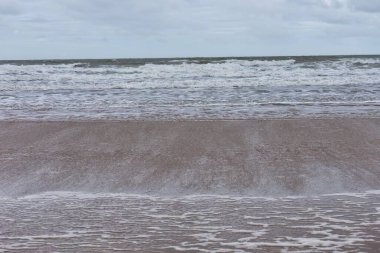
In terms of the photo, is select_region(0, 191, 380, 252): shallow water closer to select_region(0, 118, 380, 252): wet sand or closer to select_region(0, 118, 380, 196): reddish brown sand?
select_region(0, 118, 380, 252): wet sand

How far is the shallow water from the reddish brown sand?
1.52ft

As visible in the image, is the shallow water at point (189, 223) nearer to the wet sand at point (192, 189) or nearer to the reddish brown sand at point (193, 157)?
the wet sand at point (192, 189)

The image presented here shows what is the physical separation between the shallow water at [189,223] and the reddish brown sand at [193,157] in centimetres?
46

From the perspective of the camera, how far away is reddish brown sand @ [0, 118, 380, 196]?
20.2 ft

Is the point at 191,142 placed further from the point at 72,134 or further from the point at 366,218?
the point at 366,218

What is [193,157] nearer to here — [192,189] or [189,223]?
[192,189]

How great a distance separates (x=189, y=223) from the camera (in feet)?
15.0

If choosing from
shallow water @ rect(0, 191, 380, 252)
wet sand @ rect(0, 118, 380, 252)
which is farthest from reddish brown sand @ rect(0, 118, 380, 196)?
shallow water @ rect(0, 191, 380, 252)

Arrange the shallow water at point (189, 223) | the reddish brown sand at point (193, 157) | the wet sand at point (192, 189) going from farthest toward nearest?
the reddish brown sand at point (193, 157) → the wet sand at point (192, 189) → the shallow water at point (189, 223)

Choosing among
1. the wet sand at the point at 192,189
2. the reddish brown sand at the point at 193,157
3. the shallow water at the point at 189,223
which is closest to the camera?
the shallow water at the point at 189,223

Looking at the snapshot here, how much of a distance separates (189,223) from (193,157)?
3.13 meters

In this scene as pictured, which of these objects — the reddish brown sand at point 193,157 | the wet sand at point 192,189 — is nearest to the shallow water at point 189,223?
the wet sand at point 192,189

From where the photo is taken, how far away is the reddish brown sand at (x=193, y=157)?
614 cm

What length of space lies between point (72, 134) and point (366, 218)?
6507 millimetres
